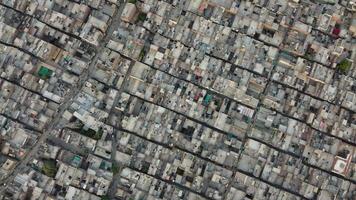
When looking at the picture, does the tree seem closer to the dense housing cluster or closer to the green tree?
the dense housing cluster

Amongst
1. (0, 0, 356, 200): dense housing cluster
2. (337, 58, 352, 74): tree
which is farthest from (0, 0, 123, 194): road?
(337, 58, 352, 74): tree

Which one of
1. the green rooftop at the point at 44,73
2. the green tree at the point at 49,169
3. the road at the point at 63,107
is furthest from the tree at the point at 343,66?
the green tree at the point at 49,169

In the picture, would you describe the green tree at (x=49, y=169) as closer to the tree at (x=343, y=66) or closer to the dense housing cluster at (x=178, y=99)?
the dense housing cluster at (x=178, y=99)

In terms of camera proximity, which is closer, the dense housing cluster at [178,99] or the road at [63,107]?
the dense housing cluster at [178,99]

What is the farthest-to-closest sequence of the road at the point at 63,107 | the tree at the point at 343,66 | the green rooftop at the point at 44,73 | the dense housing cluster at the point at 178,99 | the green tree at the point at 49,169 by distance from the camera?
the tree at the point at 343,66, the green rooftop at the point at 44,73, the road at the point at 63,107, the dense housing cluster at the point at 178,99, the green tree at the point at 49,169

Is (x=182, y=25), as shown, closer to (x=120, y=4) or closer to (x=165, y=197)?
(x=120, y=4)

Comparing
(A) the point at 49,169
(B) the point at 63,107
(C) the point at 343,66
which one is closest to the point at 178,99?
(B) the point at 63,107

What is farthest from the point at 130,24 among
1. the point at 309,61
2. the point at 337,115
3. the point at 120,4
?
the point at 337,115

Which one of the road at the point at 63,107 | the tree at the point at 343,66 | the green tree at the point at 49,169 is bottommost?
the green tree at the point at 49,169
